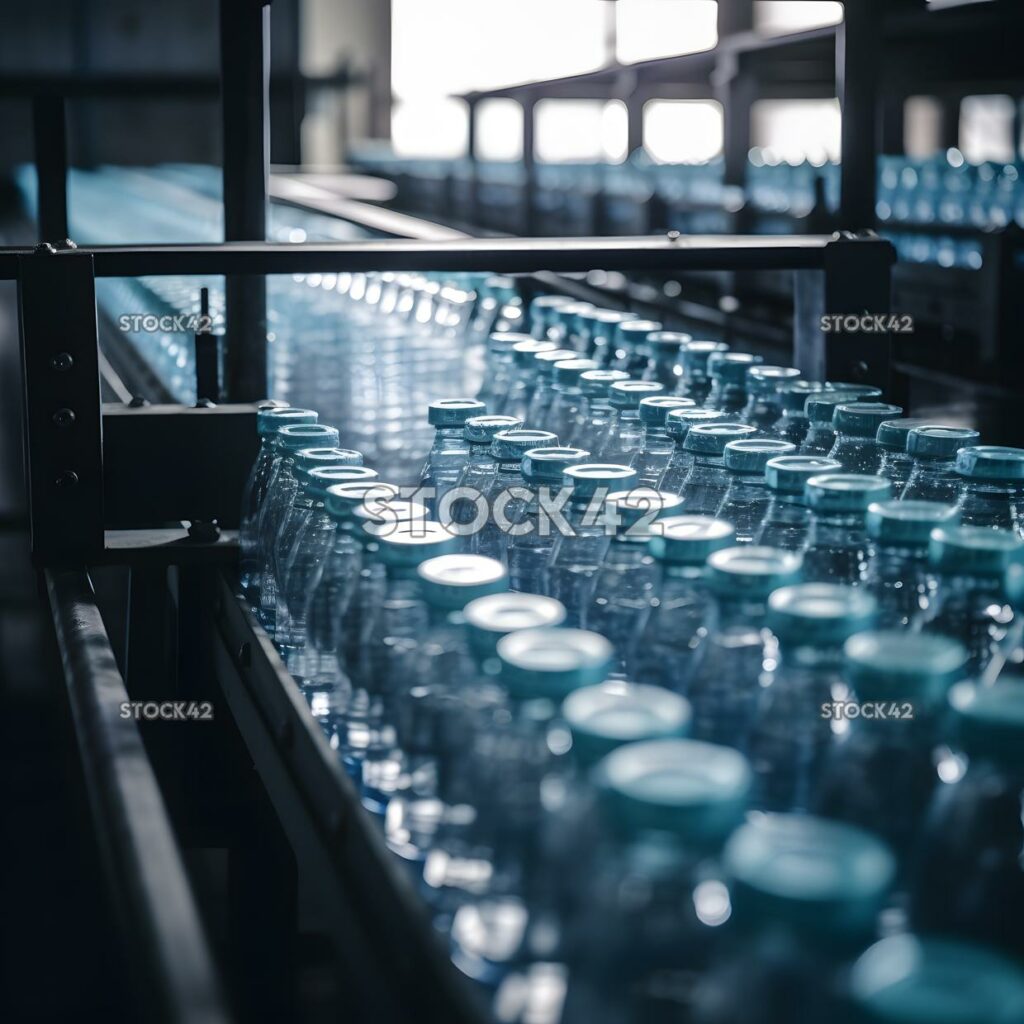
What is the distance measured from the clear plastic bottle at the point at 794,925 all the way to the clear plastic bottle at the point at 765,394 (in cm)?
89

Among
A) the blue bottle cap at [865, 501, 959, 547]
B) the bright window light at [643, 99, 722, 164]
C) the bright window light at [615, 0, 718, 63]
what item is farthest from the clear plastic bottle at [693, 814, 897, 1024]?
→ the bright window light at [643, 99, 722, 164]

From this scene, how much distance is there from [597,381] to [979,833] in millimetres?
806

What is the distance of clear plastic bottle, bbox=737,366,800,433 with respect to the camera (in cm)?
140

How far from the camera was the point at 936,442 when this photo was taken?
3.46 feet

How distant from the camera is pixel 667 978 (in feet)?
1.66

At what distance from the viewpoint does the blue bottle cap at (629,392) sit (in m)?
1.33

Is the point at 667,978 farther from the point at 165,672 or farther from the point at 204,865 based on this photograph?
the point at 204,865

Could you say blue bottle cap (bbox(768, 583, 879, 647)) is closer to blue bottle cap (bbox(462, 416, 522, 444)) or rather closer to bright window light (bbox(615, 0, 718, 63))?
blue bottle cap (bbox(462, 416, 522, 444))

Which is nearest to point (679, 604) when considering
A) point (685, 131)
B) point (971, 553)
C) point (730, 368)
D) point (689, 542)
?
point (689, 542)

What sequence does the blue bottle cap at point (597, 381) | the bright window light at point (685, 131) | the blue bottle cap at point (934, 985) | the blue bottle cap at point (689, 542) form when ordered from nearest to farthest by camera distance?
the blue bottle cap at point (934, 985)
the blue bottle cap at point (689, 542)
the blue bottle cap at point (597, 381)
the bright window light at point (685, 131)

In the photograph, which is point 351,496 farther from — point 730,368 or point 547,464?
point 730,368

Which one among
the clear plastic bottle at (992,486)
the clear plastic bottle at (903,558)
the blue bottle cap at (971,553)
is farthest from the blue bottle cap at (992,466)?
the blue bottle cap at (971,553)

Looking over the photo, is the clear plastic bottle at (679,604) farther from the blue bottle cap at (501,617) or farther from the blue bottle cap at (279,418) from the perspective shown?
the blue bottle cap at (279,418)

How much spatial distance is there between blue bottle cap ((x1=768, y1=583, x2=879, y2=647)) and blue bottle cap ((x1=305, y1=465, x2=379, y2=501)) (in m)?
0.42
